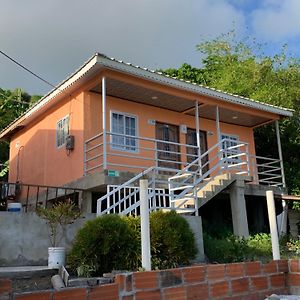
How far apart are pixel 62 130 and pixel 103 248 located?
311 inches

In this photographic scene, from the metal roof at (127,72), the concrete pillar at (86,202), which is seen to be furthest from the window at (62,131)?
the concrete pillar at (86,202)

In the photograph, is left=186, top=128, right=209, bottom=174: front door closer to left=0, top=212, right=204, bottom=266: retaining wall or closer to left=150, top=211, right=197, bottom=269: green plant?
left=0, top=212, right=204, bottom=266: retaining wall

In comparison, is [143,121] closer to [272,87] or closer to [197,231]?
[197,231]

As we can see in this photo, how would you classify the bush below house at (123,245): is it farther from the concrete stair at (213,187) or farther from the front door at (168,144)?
the front door at (168,144)

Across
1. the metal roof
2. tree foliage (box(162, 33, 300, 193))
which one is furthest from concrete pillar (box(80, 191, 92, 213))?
tree foliage (box(162, 33, 300, 193))

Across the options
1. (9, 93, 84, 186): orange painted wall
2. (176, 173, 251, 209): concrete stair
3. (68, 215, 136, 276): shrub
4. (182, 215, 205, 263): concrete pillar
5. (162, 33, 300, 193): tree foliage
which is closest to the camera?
(68, 215, 136, 276): shrub

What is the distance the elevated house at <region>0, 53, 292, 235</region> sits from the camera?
33.9ft

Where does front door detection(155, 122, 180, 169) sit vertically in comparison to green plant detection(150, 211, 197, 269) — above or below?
above

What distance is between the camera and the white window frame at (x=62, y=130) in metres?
12.5

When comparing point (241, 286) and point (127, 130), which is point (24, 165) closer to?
point (127, 130)

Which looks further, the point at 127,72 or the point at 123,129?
the point at 123,129

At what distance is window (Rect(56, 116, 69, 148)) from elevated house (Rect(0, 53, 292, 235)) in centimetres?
3

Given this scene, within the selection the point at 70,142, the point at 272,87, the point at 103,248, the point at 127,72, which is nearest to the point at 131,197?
the point at 70,142

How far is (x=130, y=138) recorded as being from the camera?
472 inches
